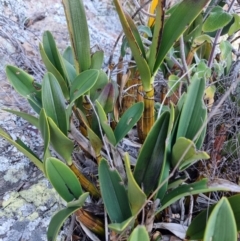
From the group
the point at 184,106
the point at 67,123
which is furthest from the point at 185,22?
the point at 67,123

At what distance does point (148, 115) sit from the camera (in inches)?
26.4

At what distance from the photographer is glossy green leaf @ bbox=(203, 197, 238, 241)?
41 cm

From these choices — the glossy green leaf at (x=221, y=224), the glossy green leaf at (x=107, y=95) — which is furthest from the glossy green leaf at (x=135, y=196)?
the glossy green leaf at (x=107, y=95)

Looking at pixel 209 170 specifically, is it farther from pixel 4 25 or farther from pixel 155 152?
pixel 4 25

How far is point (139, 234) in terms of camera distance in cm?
41

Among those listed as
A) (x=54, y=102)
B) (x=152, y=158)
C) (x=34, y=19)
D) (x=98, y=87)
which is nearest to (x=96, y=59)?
(x=98, y=87)

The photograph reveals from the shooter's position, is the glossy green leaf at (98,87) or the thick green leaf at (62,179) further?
the glossy green leaf at (98,87)

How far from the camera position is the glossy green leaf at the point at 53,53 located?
68cm

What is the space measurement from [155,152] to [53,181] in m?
0.17

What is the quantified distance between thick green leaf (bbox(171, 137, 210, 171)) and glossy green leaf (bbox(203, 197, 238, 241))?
0.27ft

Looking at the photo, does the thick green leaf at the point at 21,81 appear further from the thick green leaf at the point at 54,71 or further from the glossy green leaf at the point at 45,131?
the glossy green leaf at the point at 45,131

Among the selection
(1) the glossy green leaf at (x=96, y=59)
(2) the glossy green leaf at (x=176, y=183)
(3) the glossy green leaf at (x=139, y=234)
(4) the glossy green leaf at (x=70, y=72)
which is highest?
(1) the glossy green leaf at (x=96, y=59)

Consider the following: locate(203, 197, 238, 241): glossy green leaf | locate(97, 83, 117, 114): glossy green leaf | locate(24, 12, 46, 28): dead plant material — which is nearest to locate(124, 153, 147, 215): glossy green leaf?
locate(203, 197, 238, 241): glossy green leaf

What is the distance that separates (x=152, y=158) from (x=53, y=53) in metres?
0.31
